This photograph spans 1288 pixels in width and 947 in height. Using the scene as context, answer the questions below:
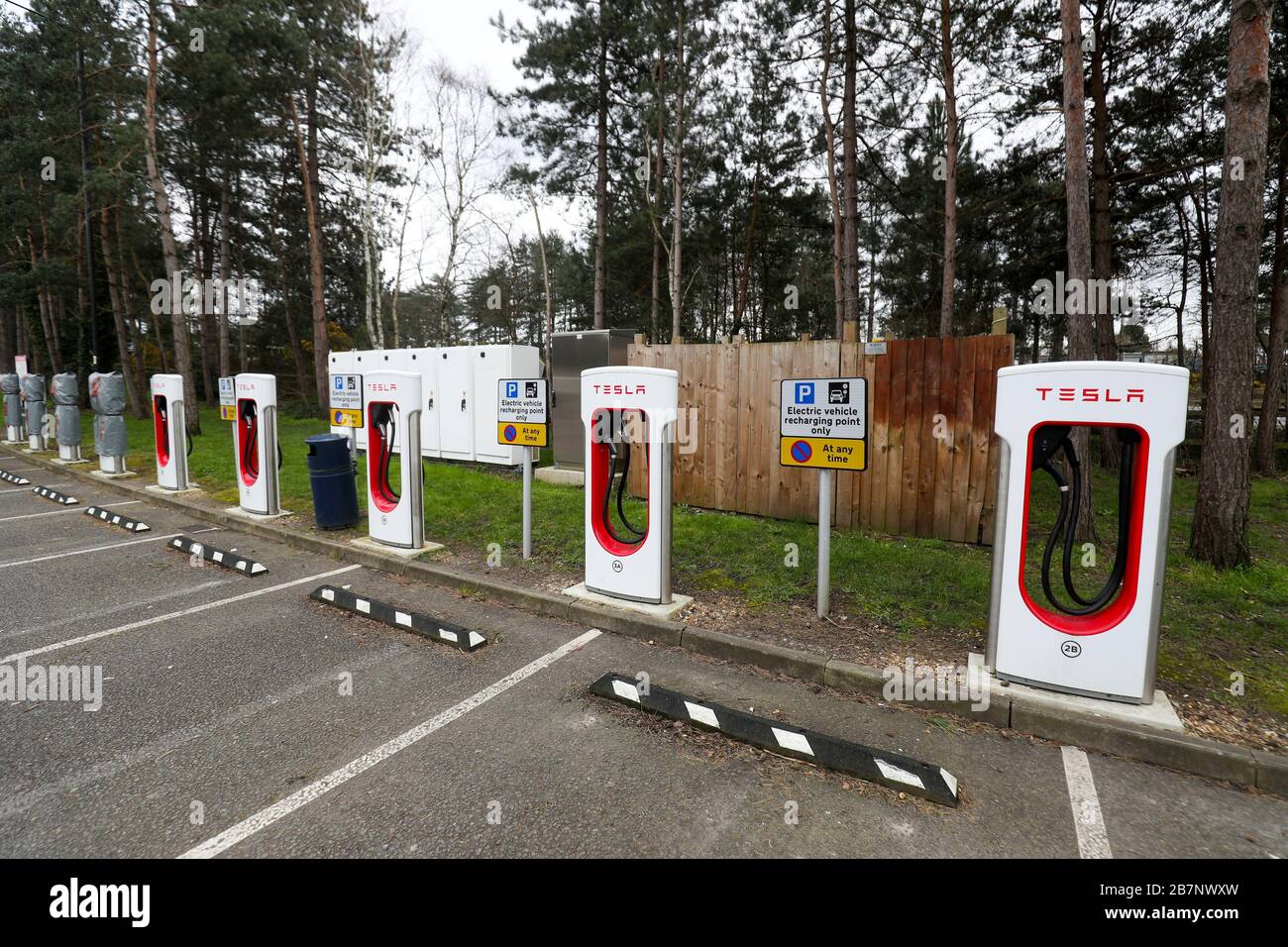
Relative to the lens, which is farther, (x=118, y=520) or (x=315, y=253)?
(x=315, y=253)

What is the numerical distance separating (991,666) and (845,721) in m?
1.01

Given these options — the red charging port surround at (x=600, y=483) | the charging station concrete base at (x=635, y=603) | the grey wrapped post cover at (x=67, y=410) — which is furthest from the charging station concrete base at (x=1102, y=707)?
the grey wrapped post cover at (x=67, y=410)

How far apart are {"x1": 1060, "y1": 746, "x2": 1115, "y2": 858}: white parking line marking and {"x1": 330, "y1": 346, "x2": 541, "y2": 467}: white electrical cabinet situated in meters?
9.90

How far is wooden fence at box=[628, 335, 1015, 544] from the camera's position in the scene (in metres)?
6.75

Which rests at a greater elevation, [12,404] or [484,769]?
[12,404]

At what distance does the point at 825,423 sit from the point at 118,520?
8.96 meters

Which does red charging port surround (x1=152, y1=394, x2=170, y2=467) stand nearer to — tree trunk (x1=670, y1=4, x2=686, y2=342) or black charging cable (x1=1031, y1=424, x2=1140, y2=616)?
tree trunk (x1=670, y1=4, x2=686, y2=342)

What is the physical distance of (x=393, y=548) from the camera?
6.75 meters

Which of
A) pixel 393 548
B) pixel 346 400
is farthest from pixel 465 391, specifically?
pixel 393 548

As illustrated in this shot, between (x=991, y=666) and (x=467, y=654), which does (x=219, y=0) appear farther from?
(x=991, y=666)

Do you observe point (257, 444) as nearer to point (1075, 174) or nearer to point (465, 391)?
point (465, 391)

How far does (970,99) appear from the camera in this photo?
14.3 m

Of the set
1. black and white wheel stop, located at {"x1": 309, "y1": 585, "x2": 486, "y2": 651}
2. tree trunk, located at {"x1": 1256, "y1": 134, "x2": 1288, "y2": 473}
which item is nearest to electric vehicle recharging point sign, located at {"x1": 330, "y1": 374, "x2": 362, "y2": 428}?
black and white wheel stop, located at {"x1": 309, "y1": 585, "x2": 486, "y2": 651}

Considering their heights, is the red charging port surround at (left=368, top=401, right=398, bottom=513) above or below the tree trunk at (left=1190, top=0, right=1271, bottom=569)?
below
